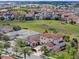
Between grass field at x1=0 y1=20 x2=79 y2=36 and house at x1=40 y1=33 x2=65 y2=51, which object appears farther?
grass field at x1=0 y1=20 x2=79 y2=36

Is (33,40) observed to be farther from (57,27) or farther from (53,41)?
(57,27)

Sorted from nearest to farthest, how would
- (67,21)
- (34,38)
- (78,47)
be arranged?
1. (78,47)
2. (34,38)
3. (67,21)

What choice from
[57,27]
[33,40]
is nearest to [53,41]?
[33,40]

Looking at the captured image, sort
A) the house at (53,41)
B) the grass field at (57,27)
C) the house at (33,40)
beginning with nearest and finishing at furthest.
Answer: the house at (53,41) < the house at (33,40) < the grass field at (57,27)

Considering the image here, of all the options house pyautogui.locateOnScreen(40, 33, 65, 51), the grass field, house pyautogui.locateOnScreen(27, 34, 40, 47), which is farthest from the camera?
the grass field

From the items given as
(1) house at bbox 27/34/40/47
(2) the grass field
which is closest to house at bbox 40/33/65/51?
(1) house at bbox 27/34/40/47

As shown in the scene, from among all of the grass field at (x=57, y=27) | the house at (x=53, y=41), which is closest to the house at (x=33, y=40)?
the house at (x=53, y=41)

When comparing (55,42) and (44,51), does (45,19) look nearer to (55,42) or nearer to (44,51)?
(55,42)

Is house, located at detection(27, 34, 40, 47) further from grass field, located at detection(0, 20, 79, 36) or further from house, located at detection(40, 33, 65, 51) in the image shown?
grass field, located at detection(0, 20, 79, 36)

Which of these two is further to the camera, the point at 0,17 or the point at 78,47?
the point at 0,17

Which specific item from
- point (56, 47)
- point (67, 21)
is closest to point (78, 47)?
point (56, 47)

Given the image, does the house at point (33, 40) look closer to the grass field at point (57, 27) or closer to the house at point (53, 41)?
the house at point (53, 41)
